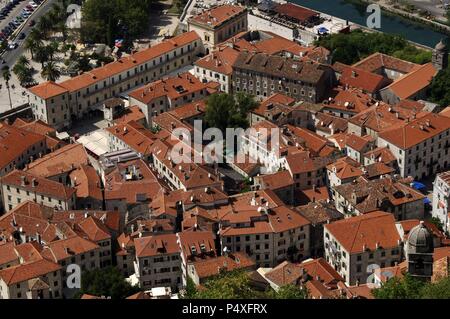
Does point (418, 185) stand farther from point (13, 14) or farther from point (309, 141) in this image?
point (13, 14)

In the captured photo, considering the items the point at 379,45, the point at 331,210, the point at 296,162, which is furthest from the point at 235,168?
the point at 379,45

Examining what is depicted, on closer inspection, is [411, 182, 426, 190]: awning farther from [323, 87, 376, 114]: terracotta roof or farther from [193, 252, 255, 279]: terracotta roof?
[193, 252, 255, 279]: terracotta roof

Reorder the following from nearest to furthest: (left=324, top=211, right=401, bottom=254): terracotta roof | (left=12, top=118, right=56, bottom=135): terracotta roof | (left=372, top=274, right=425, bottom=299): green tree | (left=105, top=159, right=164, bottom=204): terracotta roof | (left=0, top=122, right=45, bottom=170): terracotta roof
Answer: (left=372, top=274, right=425, bottom=299): green tree, (left=324, top=211, right=401, bottom=254): terracotta roof, (left=105, top=159, right=164, bottom=204): terracotta roof, (left=0, top=122, right=45, bottom=170): terracotta roof, (left=12, top=118, right=56, bottom=135): terracotta roof

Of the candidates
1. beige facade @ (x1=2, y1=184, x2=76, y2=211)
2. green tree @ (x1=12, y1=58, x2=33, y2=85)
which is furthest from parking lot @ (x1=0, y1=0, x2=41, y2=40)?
beige facade @ (x1=2, y1=184, x2=76, y2=211)

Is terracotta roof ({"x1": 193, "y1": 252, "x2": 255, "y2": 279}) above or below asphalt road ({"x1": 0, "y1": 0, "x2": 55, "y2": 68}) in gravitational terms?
above

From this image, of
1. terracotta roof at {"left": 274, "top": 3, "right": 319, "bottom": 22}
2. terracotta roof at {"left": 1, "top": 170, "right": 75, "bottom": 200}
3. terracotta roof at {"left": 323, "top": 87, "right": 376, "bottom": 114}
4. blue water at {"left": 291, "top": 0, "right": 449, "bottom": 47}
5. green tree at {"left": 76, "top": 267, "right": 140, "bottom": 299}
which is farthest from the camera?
blue water at {"left": 291, "top": 0, "right": 449, "bottom": 47}

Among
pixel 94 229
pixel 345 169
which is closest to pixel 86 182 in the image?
pixel 94 229

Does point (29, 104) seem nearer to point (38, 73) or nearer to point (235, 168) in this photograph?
point (38, 73)
